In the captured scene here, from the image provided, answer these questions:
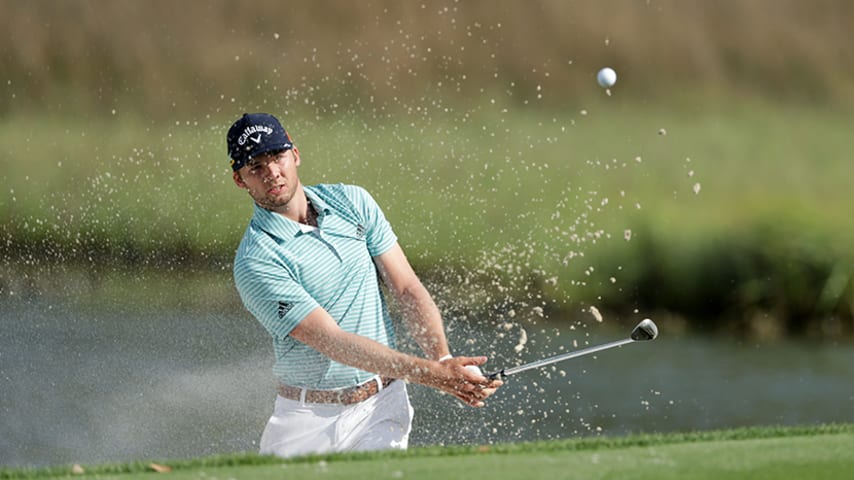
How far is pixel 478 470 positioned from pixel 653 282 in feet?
27.2

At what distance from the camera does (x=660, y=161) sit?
13.0 metres

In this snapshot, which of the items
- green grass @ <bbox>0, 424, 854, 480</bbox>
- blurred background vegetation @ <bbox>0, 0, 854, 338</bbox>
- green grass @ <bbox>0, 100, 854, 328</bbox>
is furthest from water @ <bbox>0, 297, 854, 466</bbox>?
green grass @ <bbox>0, 424, 854, 480</bbox>

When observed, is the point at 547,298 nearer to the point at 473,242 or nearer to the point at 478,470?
the point at 473,242

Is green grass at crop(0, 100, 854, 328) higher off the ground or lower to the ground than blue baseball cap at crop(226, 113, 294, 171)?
lower

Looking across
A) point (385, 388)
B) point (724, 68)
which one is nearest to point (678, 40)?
point (724, 68)

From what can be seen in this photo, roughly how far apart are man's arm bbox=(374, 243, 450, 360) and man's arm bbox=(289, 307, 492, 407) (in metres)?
0.19

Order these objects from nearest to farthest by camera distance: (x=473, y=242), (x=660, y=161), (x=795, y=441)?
(x=795, y=441) < (x=660, y=161) < (x=473, y=242)

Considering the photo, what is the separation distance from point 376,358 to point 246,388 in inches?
126

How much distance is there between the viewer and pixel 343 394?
3859 mm

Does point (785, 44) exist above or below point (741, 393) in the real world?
above

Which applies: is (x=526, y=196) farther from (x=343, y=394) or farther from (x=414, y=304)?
(x=343, y=394)

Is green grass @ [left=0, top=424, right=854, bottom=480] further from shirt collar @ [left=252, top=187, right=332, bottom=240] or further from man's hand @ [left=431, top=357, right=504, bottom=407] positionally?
shirt collar @ [left=252, top=187, right=332, bottom=240]

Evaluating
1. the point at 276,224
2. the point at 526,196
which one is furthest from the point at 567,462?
the point at 526,196

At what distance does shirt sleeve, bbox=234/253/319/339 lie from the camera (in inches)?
146
